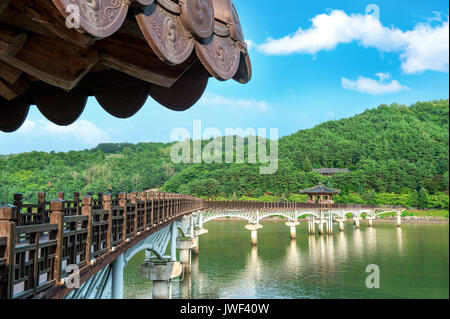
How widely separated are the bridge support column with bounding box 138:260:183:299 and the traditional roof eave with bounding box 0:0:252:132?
10314mm

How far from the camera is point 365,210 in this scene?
2253 inches

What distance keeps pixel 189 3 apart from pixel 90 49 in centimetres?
152

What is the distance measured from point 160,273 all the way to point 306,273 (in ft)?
41.2

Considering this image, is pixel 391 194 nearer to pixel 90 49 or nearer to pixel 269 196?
pixel 269 196

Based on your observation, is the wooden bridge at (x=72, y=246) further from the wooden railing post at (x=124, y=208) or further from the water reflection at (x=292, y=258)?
the water reflection at (x=292, y=258)

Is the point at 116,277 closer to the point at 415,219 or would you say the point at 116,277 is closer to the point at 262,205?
the point at 262,205

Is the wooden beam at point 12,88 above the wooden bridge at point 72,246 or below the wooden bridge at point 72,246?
above

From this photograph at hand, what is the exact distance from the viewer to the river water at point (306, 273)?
18.8m

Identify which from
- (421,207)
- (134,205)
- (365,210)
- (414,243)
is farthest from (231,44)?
(421,207)

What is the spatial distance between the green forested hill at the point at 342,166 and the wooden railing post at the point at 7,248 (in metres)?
29.1

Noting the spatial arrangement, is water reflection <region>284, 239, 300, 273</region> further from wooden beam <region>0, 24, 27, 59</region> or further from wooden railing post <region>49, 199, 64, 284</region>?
wooden beam <region>0, 24, 27, 59</region>

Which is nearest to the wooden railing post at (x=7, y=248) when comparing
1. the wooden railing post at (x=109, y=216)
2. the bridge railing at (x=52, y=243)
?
the bridge railing at (x=52, y=243)
